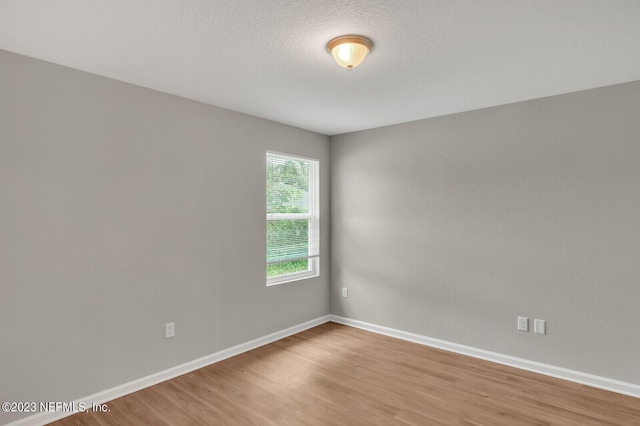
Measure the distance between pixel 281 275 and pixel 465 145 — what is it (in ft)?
8.26

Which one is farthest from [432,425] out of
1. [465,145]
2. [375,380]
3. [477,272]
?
[465,145]

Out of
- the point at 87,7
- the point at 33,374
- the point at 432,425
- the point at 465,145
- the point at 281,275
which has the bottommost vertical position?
the point at 432,425

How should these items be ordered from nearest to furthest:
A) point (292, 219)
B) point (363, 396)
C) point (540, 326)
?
point (363, 396)
point (540, 326)
point (292, 219)

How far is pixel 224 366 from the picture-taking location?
325 centimetres

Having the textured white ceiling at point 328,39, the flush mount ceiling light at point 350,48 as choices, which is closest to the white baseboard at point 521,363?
the textured white ceiling at point 328,39

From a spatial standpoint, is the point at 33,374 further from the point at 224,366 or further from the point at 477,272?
the point at 477,272

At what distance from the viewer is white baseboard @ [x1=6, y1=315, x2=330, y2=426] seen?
2.35m

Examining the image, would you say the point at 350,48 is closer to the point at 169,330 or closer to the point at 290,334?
the point at 169,330

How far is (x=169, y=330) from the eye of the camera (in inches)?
120

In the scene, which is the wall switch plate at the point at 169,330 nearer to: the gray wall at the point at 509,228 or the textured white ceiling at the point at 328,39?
the textured white ceiling at the point at 328,39

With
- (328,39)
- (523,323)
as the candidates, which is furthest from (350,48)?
(523,323)

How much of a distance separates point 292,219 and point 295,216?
0.05m

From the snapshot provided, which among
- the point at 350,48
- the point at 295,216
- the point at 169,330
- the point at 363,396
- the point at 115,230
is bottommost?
the point at 363,396

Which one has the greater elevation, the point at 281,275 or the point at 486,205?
the point at 486,205
